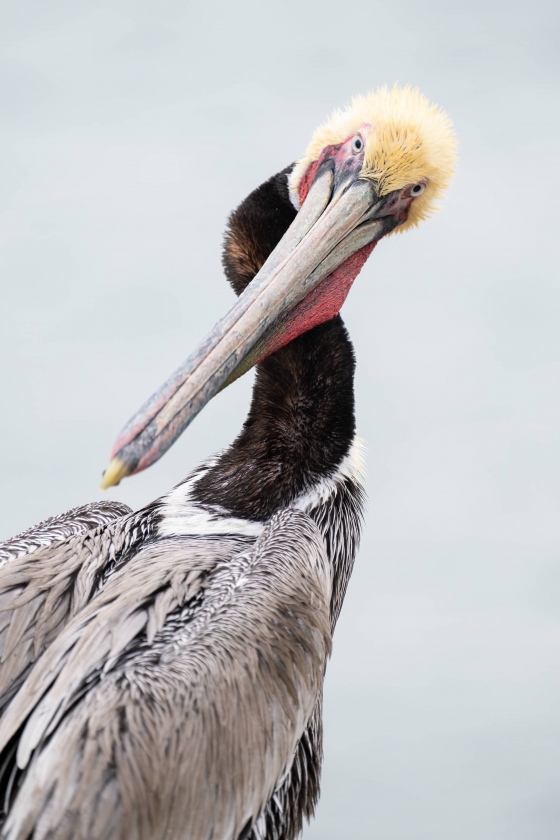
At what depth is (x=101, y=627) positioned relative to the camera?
2.75m

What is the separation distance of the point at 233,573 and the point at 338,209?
4.07 ft

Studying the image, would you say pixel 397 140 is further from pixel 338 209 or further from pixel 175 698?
pixel 175 698

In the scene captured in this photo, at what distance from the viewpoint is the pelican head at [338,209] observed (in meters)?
3.22

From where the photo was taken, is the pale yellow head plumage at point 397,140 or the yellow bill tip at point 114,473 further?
the pale yellow head plumage at point 397,140

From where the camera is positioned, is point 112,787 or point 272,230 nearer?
point 112,787

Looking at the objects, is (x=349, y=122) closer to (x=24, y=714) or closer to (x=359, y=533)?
(x=359, y=533)

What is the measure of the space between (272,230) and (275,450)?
0.74 m

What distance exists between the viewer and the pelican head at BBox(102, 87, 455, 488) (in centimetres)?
322

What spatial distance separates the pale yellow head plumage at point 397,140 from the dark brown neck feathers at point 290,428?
0.40 metres

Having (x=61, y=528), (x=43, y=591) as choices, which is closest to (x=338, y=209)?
(x=61, y=528)

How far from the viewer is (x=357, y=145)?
361 centimetres

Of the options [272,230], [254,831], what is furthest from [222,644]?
[272,230]

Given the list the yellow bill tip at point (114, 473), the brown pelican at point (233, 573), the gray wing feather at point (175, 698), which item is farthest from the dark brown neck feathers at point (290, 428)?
the yellow bill tip at point (114, 473)

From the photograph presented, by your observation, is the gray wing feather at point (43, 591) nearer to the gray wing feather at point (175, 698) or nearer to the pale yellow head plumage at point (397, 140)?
the gray wing feather at point (175, 698)
